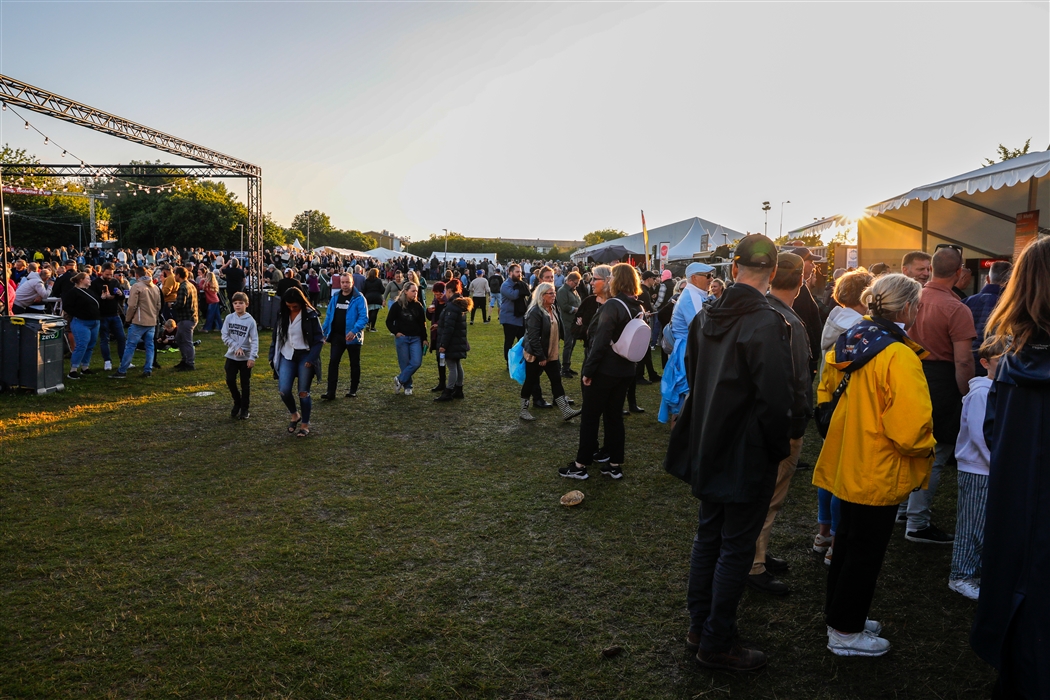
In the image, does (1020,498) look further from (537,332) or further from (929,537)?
(537,332)

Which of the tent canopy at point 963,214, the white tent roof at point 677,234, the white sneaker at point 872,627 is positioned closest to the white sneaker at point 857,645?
the white sneaker at point 872,627

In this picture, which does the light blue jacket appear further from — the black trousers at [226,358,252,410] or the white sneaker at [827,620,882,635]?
the white sneaker at [827,620,882,635]

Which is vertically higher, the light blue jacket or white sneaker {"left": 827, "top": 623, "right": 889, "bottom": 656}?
the light blue jacket

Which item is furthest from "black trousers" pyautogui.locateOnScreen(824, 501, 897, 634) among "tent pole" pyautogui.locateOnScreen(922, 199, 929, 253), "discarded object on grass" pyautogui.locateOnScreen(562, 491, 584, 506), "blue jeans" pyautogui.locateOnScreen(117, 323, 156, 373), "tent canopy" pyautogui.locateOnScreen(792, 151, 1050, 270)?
"blue jeans" pyautogui.locateOnScreen(117, 323, 156, 373)

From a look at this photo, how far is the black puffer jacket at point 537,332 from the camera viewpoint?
26.7 feet

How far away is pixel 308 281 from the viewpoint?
2208 cm

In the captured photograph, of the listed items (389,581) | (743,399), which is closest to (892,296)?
(743,399)

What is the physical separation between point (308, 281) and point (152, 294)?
441 inches

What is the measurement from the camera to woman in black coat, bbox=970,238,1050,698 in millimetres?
2117

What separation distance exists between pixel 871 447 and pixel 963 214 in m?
9.71

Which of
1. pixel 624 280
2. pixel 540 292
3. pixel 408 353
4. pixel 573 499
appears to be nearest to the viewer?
pixel 573 499

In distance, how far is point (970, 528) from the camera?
13.0 feet

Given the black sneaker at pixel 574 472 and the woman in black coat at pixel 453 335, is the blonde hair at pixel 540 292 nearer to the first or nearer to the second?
the woman in black coat at pixel 453 335

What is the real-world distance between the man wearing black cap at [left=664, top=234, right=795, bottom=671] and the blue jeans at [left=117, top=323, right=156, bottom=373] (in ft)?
35.6
